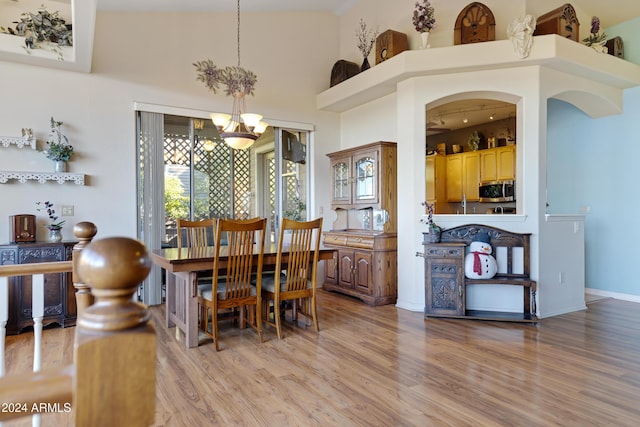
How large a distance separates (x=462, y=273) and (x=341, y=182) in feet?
7.60

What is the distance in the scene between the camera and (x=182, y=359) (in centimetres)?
305

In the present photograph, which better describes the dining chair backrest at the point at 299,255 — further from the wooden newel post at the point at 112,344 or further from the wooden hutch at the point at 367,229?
the wooden newel post at the point at 112,344

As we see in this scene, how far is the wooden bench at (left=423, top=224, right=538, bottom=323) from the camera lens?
4.14 m

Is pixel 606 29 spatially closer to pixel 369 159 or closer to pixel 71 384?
pixel 369 159

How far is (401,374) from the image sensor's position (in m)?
2.75

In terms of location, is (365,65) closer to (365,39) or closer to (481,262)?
(365,39)

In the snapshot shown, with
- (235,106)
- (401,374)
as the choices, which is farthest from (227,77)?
(401,374)

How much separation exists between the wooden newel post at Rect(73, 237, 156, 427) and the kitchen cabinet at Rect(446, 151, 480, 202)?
7.37 metres

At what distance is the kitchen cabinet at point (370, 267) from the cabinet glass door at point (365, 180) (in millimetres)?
500

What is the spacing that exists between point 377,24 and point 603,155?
3653mm

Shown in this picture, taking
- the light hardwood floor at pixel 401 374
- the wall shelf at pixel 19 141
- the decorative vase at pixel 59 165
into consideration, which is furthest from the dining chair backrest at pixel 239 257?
the wall shelf at pixel 19 141

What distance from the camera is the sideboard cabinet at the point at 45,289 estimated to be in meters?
3.70

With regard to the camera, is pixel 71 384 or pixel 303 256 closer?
pixel 71 384

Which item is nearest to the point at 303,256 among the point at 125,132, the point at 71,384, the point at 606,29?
the point at 125,132
